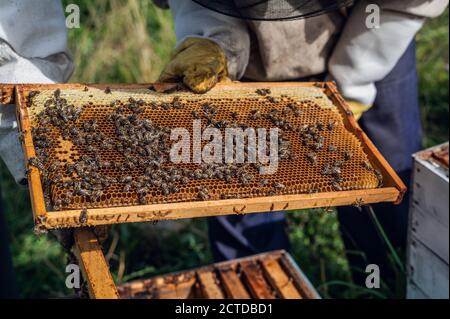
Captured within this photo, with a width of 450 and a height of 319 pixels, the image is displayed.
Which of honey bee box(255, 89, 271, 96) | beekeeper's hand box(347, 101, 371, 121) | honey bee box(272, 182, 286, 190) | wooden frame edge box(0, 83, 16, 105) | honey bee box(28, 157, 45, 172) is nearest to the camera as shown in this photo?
honey bee box(28, 157, 45, 172)

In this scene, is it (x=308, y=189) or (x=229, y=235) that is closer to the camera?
(x=308, y=189)

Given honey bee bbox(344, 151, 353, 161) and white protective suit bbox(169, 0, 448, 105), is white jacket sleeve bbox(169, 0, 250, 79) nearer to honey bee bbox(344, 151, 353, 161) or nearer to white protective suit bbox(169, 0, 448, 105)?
white protective suit bbox(169, 0, 448, 105)

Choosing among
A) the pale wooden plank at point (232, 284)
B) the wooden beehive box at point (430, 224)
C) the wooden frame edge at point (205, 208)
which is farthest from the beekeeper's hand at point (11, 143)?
the wooden beehive box at point (430, 224)

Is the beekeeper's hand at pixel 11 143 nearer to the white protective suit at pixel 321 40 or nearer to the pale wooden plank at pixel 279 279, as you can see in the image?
the white protective suit at pixel 321 40

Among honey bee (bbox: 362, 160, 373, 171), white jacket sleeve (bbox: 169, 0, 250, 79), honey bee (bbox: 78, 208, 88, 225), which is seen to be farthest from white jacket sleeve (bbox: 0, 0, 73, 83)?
honey bee (bbox: 362, 160, 373, 171)

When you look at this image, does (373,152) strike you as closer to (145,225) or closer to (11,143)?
(11,143)
